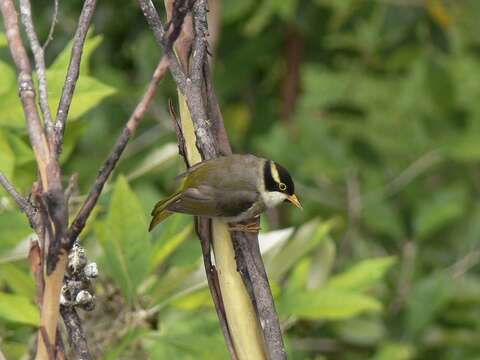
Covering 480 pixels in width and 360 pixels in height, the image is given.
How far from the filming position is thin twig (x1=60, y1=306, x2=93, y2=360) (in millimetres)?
941

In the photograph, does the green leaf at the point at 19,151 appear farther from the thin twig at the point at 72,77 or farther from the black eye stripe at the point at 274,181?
the thin twig at the point at 72,77

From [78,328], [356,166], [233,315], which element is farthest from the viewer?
[356,166]

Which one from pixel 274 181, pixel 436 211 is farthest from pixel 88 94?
pixel 436 211

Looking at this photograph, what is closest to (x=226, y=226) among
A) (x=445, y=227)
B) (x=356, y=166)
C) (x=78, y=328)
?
(x=78, y=328)

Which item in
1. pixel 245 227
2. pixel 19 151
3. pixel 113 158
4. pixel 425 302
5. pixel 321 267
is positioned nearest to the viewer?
pixel 113 158

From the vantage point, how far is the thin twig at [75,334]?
0.94 m

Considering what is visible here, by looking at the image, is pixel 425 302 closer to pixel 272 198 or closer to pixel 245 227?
pixel 272 198

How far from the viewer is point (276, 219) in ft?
10.5

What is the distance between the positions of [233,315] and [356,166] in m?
2.06

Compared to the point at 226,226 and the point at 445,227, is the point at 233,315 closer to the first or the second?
the point at 226,226

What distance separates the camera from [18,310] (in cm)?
148

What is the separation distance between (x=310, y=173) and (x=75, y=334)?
7.03 feet

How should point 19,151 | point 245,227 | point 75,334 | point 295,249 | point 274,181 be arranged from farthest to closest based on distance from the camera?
point 295,249
point 274,181
point 19,151
point 245,227
point 75,334

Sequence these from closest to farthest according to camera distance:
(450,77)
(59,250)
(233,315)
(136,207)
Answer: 1. (59,250)
2. (233,315)
3. (136,207)
4. (450,77)
